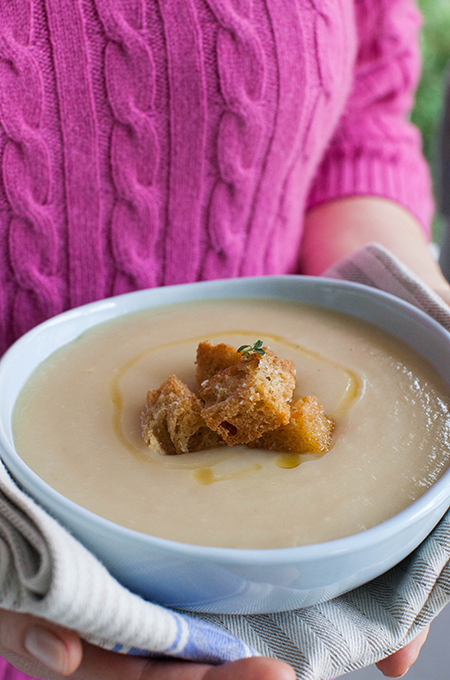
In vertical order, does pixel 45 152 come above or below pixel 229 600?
above

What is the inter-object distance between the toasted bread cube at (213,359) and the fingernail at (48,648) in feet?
1.14

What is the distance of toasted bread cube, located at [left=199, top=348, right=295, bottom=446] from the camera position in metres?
0.69

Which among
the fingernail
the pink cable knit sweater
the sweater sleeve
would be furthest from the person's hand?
the sweater sleeve

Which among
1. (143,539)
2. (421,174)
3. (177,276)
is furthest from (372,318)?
(421,174)

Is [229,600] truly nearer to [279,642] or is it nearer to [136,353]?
[279,642]

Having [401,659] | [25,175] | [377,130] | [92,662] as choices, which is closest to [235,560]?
[92,662]

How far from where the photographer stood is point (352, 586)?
668 mm

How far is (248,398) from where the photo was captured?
70cm

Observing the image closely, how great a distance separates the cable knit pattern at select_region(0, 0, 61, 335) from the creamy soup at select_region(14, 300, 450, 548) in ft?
0.68

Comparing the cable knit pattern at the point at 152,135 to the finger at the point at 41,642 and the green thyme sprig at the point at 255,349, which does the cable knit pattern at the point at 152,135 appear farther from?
the finger at the point at 41,642

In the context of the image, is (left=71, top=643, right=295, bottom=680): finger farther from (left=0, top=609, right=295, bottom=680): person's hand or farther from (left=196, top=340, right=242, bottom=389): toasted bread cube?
(left=196, top=340, right=242, bottom=389): toasted bread cube

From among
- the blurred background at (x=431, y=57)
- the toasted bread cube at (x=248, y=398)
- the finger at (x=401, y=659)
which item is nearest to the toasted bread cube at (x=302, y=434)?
the toasted bread cube at (x=248, y=398)

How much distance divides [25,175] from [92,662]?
29.9 inches

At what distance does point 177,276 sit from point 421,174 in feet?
2.70
